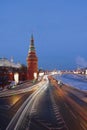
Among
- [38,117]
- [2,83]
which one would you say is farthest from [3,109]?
[2,83]

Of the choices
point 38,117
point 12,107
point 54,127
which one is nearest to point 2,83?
point 12,107

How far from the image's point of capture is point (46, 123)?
3222cm

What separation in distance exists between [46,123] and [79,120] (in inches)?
99.4

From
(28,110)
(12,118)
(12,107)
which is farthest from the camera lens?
(12,107)

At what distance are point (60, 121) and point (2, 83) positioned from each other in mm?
59204

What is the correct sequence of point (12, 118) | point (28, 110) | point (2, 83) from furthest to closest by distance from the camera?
point (2, 83) → point (28, 110) → point (12, 118)

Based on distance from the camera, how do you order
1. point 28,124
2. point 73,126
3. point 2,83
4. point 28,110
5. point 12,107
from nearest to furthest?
point 73,126
point 28,124
point 28,110
point 12,107
point 2,83

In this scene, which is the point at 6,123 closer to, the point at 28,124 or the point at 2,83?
the point at 28,124

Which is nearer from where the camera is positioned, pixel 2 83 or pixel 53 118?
pixel 53 118

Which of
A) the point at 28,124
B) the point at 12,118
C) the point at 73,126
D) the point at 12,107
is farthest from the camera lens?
the point at 12,107

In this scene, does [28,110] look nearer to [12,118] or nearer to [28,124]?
[12,118]

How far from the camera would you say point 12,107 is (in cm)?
4562

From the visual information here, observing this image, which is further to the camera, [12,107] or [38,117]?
[12,107]

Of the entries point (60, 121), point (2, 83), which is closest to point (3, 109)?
point (60, 121)
